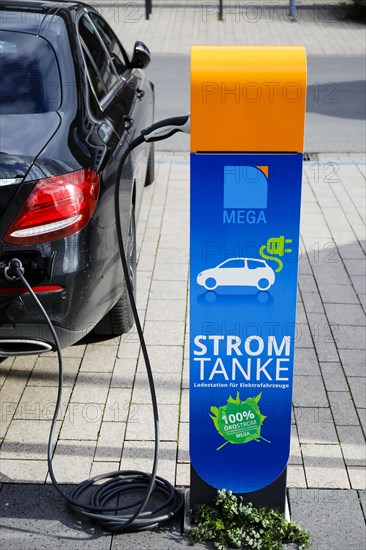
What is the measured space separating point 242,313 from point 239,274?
0.54ft

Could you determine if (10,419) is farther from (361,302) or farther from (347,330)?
(361,302)

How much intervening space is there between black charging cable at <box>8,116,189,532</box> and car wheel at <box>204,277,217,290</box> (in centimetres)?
38

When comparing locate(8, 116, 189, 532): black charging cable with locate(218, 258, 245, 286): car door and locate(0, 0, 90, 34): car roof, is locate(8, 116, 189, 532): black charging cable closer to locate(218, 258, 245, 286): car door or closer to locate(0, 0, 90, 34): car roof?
locate(218, 258, 245, 286): car door

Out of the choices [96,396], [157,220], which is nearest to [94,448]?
[96,396]

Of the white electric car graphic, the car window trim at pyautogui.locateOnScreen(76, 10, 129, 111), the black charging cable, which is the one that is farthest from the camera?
the car window trim at pyautogui.locateOnScreen(76, 10, 129, 111)

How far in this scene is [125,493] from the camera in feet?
12.4

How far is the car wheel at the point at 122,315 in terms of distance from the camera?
494 centimetres

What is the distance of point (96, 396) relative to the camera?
455cm

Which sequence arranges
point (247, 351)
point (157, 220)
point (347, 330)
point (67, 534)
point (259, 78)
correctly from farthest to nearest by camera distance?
point (157, 220)
point (347, 330)
point (67, 534)
point (247, 351)
point (259, 78)

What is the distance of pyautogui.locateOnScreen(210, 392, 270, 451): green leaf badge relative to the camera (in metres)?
3.39

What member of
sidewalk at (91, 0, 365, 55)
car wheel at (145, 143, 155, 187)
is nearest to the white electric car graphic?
car wheel at (145, 143, 155, 187)

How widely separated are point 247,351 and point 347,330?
2150 mm

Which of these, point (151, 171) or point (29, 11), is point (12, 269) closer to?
point (29, 11)

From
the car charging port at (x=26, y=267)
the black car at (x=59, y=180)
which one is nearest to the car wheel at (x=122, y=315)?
the black car at (x=59, y=180)
